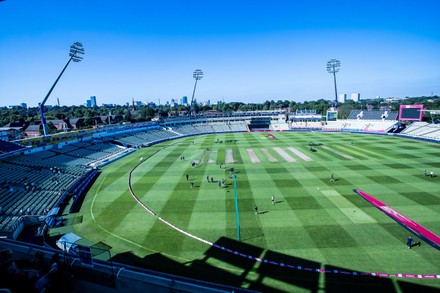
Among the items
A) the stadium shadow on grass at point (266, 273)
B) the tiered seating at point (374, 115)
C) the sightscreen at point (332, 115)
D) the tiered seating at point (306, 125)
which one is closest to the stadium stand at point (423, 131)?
the tiered seating at point (374, 115)

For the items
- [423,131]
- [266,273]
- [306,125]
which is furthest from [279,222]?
[306,125]

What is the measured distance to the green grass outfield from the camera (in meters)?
15.0

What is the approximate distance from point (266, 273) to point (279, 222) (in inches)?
257

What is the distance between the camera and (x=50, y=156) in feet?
135

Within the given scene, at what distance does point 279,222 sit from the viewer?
68.7ft

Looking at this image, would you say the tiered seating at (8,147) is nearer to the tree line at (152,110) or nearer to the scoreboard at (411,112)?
the tree line at (152,110)

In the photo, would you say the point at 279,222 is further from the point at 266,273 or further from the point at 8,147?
the point at 8,147

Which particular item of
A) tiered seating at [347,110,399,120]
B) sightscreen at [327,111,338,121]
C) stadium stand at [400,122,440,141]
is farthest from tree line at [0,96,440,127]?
stadium stand at [400,122,440,141]

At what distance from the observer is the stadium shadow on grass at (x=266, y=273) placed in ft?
44.8

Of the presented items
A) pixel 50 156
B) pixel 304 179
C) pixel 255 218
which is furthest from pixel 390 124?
pixel 50 156

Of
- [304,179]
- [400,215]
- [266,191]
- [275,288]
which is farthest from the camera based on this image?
[304,179]

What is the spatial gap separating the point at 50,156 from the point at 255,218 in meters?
37.5

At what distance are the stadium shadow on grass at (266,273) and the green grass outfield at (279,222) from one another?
63mm

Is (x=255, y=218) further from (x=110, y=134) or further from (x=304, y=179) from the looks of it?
(x=110, y=134)
